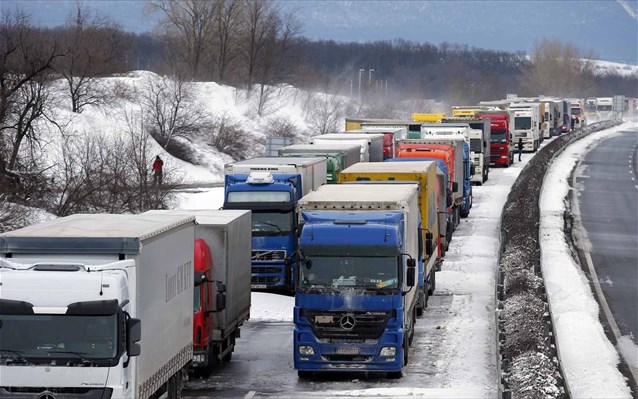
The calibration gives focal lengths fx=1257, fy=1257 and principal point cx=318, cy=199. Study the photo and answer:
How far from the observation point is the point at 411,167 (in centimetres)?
2934

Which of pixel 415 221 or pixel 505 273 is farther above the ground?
pixel 415 221

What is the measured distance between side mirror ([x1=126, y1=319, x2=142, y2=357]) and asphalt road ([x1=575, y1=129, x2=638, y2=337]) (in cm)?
1471

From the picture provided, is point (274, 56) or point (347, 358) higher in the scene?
point (274, 56)

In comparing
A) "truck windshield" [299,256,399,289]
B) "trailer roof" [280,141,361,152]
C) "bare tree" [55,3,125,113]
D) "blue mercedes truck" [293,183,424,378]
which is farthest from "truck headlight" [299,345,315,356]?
"bare tree" [55,3,125,113]

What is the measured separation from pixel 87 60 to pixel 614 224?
40.6 meters

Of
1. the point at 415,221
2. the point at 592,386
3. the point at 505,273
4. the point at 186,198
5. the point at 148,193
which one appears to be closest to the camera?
the point at 592,386

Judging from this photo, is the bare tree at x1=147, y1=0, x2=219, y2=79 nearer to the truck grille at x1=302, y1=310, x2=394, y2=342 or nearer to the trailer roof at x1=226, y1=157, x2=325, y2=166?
the trailer roof at x1=226, y1=157, x2=325, y2=166

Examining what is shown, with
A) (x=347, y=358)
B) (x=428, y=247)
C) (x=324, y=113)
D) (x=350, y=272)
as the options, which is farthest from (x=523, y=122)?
(x=347, y=358)

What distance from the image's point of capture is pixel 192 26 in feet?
365

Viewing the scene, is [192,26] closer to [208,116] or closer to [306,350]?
[208,116]

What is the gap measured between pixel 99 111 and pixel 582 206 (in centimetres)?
3228

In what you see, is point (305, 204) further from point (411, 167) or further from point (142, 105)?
point (142, 105)

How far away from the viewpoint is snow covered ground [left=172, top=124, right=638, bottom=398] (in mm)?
21641

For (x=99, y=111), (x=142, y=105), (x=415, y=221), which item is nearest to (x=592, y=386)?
(x=415, y=221)
